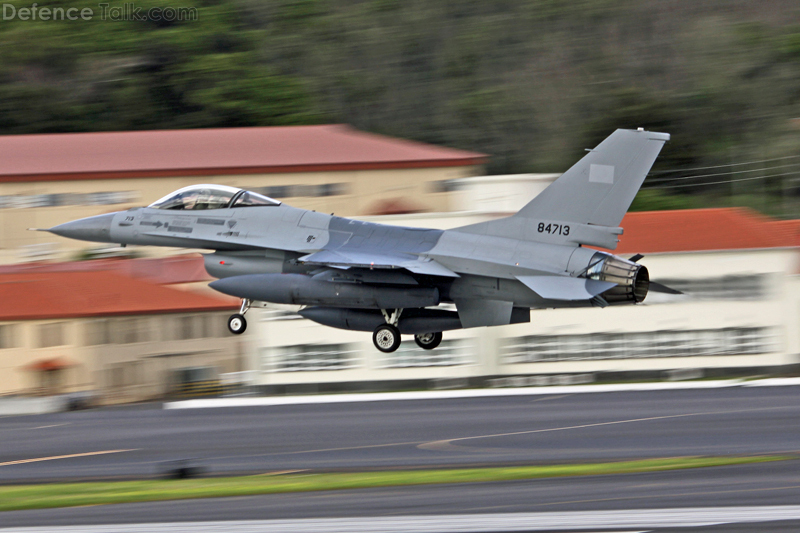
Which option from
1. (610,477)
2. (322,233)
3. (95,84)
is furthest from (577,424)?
(95,84)

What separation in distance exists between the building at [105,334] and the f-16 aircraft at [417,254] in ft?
103

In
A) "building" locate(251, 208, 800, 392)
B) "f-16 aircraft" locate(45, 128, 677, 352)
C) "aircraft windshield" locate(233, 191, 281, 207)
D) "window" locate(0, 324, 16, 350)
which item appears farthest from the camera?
"window" locate(0, 324, 16, 350)

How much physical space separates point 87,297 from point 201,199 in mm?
34932

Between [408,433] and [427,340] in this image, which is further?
[408,433]

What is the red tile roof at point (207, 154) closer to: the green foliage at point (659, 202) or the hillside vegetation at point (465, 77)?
the green foliage at point (659, 202)

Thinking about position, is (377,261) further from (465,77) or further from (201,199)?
(465,77)

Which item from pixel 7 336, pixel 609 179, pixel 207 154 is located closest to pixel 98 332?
pixel 7 336

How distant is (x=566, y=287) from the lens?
23500 mm

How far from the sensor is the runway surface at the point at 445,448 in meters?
31.2

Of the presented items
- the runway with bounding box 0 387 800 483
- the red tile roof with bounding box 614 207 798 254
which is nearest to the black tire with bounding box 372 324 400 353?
the runway with bounding box 0 387 800 483

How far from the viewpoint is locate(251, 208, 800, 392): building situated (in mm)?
52000

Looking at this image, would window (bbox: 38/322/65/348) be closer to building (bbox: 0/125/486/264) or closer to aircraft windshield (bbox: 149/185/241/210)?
building (bbox: 0/125/486/264)

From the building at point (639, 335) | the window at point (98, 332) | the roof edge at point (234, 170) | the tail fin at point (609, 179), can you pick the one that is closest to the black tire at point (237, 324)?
the tail fin at point (609, 179)

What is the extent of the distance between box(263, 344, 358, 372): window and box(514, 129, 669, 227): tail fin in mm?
29070
